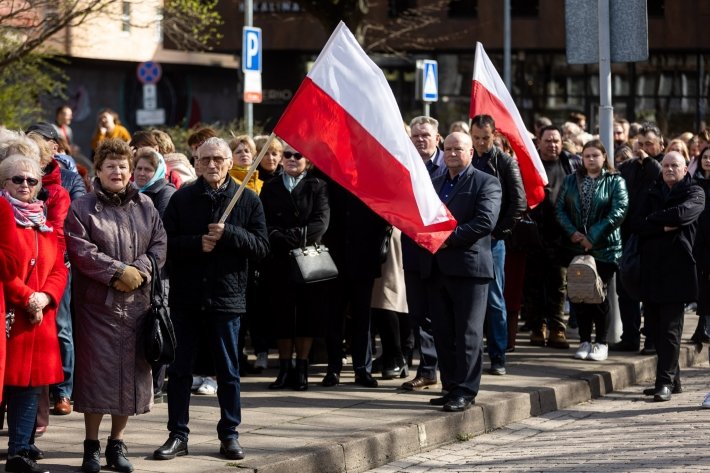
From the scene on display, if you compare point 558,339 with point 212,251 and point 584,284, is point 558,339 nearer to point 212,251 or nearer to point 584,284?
point 584,284

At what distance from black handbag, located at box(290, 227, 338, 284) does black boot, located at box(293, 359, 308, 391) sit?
71 cm

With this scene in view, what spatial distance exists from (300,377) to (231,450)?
2.79m

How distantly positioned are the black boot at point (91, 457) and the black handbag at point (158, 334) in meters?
0.57

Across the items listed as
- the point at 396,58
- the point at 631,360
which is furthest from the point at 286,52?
the point at 631,360

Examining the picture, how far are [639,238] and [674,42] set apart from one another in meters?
34.5

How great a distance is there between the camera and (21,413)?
8227 mm

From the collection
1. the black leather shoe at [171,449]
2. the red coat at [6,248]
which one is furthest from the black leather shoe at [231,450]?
the red coat at [6,248]

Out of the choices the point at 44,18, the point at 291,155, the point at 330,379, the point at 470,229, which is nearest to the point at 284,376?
the point at 330,379

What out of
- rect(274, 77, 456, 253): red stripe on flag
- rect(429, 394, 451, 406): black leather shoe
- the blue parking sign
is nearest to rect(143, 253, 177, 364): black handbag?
rect(274, 77, 456, 253): red stripe on flag

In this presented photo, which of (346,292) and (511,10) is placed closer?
(346,292)

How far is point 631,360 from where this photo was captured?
43.2ft

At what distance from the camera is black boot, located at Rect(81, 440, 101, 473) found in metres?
8.09

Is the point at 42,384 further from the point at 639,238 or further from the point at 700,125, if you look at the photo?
the point at 700,125

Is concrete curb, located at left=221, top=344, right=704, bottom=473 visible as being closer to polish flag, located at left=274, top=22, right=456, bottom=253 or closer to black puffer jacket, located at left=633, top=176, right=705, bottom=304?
black puffer jacket, located at left=633, top=176, right=705, bottom=304
